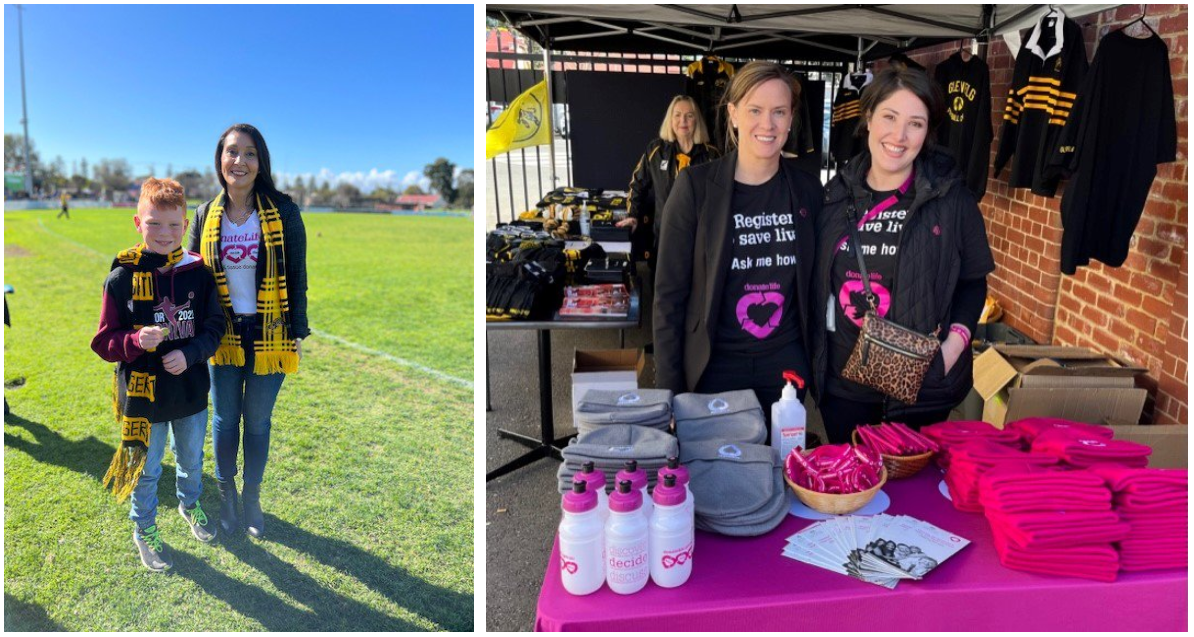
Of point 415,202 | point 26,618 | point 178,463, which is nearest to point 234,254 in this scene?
point 178,463

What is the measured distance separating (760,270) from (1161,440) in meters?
1.70

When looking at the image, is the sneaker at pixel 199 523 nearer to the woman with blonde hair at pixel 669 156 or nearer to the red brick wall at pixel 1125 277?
the woman with blonde hair at pixel 669 156

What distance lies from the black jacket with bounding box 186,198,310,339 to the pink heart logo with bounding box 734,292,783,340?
4.60 ft

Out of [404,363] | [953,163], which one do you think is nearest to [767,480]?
[953,163]

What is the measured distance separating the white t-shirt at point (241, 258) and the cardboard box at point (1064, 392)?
2928 mm

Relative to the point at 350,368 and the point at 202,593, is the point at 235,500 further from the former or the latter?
the point at 350,368

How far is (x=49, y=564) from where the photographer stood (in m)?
2.61

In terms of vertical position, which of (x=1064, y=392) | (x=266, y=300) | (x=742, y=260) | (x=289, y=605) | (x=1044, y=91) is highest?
(x=1044, y=91)

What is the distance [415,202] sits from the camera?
412 cm

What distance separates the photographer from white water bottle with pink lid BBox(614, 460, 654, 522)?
4.63ft

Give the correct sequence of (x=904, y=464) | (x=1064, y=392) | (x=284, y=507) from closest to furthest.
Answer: (x=904, y=464) → (x=284, y=507) → (x=1064, y=392)

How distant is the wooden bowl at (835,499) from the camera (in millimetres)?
1643

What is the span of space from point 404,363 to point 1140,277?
13.8 ft

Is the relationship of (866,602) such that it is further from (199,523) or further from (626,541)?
(199,523)
